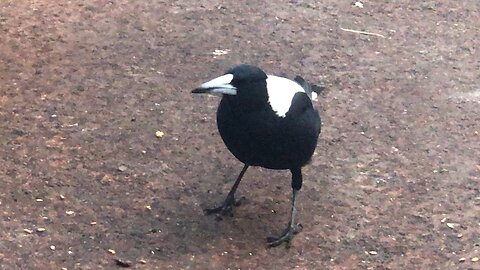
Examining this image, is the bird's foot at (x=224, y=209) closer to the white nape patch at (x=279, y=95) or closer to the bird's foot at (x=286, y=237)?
the bird's foot at (x=286, y=237)

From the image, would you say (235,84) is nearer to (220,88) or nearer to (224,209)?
(220,88)

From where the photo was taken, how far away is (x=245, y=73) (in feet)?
9.12

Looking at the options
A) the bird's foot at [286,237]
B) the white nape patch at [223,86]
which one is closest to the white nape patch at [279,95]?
the white nape patch at [223,86]

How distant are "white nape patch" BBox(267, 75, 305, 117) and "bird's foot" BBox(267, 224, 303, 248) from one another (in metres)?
0.46

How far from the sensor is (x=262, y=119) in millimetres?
2773

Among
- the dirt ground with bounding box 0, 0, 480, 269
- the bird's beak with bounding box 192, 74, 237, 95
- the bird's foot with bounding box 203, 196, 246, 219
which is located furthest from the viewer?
the bird's foot with bounding box 203, 196, 246, 219

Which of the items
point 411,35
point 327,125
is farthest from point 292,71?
point 411,35

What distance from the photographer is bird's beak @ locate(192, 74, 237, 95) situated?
2.74 m

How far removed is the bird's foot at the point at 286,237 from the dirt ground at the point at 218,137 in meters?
0.03

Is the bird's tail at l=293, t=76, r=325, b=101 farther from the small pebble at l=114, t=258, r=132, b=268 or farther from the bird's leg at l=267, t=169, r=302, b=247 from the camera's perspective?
the small pebble at l=114, t=258, r=132, b=268

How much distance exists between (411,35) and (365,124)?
1170 mm

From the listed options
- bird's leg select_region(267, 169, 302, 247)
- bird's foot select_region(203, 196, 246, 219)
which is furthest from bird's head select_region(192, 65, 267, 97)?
bird's foot select_region(203, 196, 246, 219)

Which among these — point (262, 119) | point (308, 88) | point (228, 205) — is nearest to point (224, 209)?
point (228, 205)

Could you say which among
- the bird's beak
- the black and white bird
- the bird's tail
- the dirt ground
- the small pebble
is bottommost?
the dirt ground
